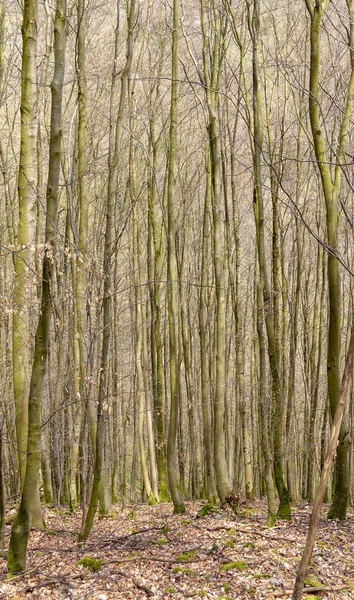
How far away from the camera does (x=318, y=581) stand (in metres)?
4.39

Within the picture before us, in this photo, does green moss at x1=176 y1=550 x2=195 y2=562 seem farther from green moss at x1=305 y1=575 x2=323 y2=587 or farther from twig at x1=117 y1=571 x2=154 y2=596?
green moss at x1=305 y1=575 x2=323 y2=587

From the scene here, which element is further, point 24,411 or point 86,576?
point 24,411

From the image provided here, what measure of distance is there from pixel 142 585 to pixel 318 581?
1.50m

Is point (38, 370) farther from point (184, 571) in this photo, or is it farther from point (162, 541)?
point (162, 541)

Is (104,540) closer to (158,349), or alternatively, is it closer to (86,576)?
(86,576)

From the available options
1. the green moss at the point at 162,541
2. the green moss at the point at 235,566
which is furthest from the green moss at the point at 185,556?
the green moss at the point at 162,541

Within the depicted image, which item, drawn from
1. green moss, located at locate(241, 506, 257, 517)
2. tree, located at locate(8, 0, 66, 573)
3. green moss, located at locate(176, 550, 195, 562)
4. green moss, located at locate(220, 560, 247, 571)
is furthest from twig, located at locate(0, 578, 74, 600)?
green moss, located at locate(241, 506, 257, 517)

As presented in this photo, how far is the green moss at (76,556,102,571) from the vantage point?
4693 millimetres

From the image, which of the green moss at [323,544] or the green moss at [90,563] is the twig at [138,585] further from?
the green moss at [323,544]

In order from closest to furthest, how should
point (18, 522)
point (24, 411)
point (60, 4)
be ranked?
1. point (18, 522)
2. point (60, 4)
3. point (24, 411)

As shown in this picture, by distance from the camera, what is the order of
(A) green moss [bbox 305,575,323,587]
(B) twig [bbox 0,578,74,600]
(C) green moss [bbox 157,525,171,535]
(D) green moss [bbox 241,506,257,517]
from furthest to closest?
(D) green moss [bbox 241,506,257,517] → (C) green moss [bbox 157,525,171,535] → (A) green moss [bbox 305,575,323,587] → (B) twig [bbox 0,578,74,600]

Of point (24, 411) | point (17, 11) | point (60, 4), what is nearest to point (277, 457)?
point (24, 411)

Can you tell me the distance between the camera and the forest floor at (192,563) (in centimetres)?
412

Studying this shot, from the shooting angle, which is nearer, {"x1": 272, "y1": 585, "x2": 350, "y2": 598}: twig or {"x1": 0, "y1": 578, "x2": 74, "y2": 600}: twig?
{"x1": 0, "y1": 578, "x2": 74, "y2": 600}: twig
